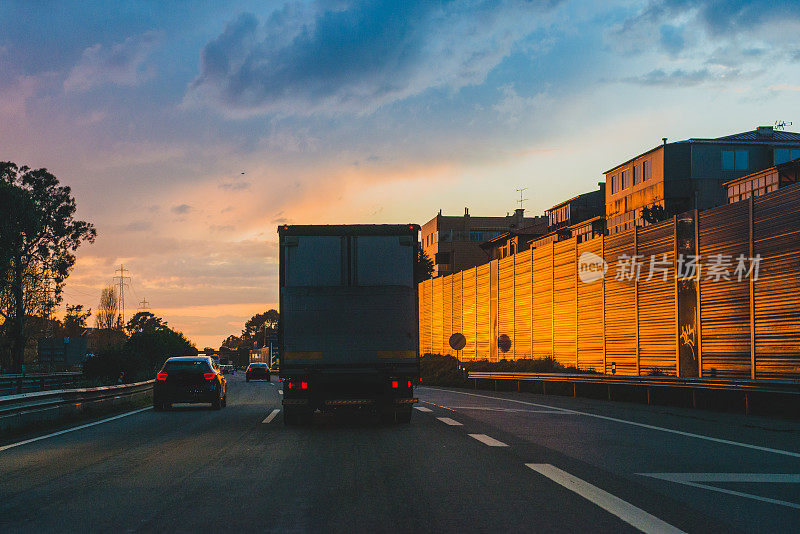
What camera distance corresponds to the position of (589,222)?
75438 mm

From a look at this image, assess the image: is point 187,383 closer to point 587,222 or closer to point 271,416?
point 271,416

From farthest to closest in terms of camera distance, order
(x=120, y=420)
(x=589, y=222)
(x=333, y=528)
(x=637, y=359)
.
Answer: (x=589, y=222) < (x=637, y=359) < (x=120, y=420) < (x=333, y=528)

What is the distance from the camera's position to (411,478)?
906cm

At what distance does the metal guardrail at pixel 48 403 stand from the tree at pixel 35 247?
40.0 meters

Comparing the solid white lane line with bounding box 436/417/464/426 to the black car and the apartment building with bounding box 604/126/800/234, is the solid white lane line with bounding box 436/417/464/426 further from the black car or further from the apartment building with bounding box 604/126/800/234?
the apartment building with bounding box 604/126/800/234

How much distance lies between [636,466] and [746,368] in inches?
499

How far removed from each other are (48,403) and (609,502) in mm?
14272

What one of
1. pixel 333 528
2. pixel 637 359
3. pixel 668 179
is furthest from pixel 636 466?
pixel 668 179

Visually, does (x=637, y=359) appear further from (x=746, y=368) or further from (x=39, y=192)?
(x=39, y=192)

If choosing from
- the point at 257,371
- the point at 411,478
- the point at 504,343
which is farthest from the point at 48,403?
the point at 257,371

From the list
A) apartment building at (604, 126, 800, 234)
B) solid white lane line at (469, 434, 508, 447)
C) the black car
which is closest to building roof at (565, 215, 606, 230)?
apartment building at (604, 126, 800, 234)

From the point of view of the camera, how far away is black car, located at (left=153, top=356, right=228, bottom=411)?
22734 mm

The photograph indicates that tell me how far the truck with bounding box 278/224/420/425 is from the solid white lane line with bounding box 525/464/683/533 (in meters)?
6.32

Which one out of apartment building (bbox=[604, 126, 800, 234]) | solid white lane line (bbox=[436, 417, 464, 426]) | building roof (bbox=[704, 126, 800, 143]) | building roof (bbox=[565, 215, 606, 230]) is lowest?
solid white lane line (bbox=[436, 417, 464, 426])
